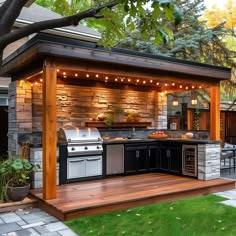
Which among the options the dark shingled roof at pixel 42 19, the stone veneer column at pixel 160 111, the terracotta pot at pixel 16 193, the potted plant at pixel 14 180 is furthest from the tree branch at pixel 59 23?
the dark shingled roof at pixel 42 19

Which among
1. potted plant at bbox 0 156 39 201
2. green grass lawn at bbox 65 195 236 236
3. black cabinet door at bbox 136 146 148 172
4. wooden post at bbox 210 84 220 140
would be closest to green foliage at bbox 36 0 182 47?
green grass lawn at bbox 65 195 236 236

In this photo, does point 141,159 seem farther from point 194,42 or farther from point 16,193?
point 194,42

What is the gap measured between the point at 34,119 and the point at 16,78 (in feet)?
3.33

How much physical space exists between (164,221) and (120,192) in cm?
127

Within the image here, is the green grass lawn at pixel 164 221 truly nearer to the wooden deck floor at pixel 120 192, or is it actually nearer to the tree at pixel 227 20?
the wooden deck floor at pixel 120 192

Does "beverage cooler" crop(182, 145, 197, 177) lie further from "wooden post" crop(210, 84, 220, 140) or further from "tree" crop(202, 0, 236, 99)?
"tree" crop(202, 0, 236, 99)

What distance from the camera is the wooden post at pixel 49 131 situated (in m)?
4.89

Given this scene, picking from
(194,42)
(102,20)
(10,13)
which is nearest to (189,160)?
(102,20)

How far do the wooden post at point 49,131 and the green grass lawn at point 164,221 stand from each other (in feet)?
2.96

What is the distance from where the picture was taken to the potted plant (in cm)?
503

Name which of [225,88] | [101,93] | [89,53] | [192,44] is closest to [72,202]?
[89,53]

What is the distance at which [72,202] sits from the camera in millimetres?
4691

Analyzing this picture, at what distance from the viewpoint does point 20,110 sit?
20.9 ft

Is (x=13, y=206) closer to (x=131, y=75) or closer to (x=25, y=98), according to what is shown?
(x=25, y=98)
